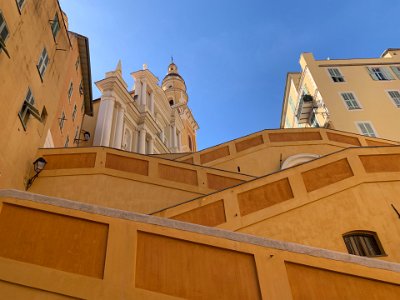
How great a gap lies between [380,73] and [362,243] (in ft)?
75.9

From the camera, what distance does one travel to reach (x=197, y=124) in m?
49.5

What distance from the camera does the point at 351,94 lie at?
26000 mm

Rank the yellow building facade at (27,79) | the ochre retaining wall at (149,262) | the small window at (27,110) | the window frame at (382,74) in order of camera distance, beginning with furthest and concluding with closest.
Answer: the window frame at (382,74), the small window at (27,110), the yellow building facade at (27,79), the ochre retaining wall at (149,262)

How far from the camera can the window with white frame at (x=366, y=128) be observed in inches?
927

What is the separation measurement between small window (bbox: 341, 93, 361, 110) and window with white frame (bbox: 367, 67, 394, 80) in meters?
3.37

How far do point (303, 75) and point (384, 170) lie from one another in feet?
64.4

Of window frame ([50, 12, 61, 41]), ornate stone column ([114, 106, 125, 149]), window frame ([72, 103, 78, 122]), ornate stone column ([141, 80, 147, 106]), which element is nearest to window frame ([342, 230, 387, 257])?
window frame ([50, 12, 61, 41])

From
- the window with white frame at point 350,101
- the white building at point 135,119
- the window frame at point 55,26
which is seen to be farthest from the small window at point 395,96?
the window frame at point 55,26

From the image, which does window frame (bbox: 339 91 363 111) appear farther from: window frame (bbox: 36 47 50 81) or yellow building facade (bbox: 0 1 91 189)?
window frame (bbox: 36 47 50 81)

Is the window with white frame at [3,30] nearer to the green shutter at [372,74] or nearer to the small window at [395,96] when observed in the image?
the small window at [395,96]

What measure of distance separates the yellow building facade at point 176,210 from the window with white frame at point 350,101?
25.5 feet

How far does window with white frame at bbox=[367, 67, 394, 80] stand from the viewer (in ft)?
90.8

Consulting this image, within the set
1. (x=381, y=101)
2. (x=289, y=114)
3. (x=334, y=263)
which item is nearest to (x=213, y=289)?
(x=334, y=263)

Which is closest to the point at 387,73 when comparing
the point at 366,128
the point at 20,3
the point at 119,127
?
the point at 366,128
